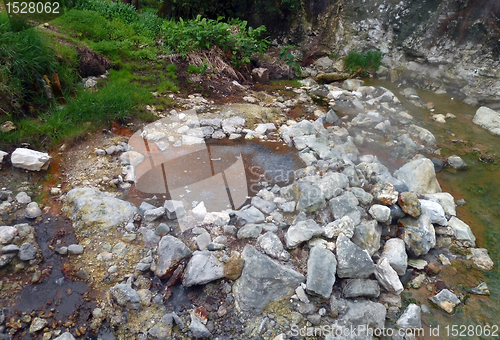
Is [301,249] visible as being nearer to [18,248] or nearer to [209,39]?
[18,248]

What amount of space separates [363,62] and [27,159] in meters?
6.72

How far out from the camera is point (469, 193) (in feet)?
12.3

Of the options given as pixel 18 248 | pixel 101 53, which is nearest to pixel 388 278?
pixel 18 248

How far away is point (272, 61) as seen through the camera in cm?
733

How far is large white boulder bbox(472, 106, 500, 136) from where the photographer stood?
518 centimetres

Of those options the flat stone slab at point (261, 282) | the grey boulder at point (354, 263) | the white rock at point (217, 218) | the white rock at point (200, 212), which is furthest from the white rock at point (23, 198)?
the grey boulder at point (354, 263)

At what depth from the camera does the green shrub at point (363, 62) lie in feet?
24.1

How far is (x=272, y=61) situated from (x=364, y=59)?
2.10m

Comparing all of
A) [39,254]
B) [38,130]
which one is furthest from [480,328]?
[38,130]

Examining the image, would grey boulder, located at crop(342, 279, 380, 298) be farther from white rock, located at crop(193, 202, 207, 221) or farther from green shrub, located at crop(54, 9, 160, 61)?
green shrub, located at crop(54, 9, 160, 61)

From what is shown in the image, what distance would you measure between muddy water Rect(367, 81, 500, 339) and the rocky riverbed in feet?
0.25

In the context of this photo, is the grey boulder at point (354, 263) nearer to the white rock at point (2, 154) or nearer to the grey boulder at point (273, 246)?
the grey boulder at point (273, 246)

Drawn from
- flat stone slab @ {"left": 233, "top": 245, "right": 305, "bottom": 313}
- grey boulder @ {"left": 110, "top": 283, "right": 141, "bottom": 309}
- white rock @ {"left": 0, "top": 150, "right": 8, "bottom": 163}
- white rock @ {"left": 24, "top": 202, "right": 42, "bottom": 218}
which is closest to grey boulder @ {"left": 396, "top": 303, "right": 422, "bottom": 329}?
flat stone slab @ {"left": 233, "top": 245, "right": 305, "bottom": 313}

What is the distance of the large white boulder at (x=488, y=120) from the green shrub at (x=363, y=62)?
2559 millimetres
